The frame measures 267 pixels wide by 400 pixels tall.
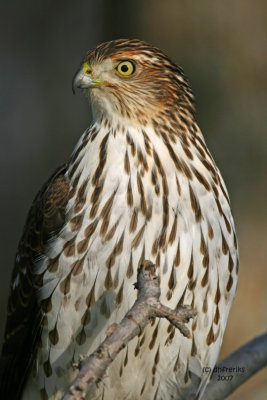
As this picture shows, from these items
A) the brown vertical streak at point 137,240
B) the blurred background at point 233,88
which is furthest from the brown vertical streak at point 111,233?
the blurred background at point 233,88

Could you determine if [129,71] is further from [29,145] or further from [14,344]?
[29,145]

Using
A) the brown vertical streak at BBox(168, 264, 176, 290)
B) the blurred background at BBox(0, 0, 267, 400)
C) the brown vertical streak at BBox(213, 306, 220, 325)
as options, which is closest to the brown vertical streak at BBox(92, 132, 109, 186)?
the brown vertical streak at BBox(168, 264, 176, 290)

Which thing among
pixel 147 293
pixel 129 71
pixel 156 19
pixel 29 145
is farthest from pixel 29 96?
Answer: pixel 147 293

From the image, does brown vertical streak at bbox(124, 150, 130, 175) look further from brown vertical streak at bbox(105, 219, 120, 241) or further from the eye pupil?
the eye pupil

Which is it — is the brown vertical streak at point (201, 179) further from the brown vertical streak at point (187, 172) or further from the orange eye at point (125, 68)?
the orange eye at point (125, 68)

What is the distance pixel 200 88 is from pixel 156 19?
787mm

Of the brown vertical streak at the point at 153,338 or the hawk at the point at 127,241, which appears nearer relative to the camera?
the hawk at the point at 127,241

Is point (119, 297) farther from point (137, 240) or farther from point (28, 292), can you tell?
point (28, 292)

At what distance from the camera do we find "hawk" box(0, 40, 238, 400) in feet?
13.0

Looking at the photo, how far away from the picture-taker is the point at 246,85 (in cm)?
632

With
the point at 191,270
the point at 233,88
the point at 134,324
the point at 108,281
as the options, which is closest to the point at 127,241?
the point at 108,281

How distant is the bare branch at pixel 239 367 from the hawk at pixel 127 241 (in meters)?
0.13

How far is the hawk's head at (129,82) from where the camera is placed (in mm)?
4172

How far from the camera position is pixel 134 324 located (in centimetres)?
265
